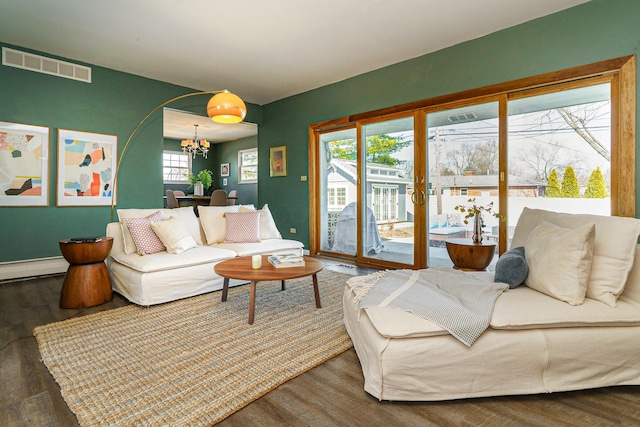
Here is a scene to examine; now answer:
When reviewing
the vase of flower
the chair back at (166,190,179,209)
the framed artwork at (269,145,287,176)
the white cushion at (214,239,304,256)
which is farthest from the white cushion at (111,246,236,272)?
the chair back at (166,190,179,209)

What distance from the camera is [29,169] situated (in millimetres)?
4098

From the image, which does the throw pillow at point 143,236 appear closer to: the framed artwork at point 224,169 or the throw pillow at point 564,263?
the throw pillow at point 564,263

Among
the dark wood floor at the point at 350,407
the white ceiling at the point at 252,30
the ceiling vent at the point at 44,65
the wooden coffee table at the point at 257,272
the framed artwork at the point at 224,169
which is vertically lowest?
the dark wood floor at the point at 350,407

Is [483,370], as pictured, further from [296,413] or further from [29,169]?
[29,169]

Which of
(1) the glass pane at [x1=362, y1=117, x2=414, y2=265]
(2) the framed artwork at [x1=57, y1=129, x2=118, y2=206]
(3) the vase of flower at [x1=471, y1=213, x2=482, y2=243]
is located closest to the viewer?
(3) the vase of flower at [x1=471, y1=213, x2=482, y2=243]

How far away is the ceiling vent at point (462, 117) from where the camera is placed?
3943mm

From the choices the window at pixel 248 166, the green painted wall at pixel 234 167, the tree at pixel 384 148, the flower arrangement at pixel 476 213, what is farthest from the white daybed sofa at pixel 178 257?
the window at pixel 248 166

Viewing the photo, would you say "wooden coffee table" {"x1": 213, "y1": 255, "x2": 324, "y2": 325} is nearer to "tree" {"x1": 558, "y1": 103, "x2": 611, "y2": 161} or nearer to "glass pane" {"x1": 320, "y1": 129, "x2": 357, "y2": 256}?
"glass pane" {"x1": 320, "y1": 129, "x2": 357, "y2": 256}

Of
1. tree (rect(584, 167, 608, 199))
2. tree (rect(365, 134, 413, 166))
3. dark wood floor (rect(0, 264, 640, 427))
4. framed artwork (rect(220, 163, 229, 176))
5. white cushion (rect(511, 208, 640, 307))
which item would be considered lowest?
dark wood floor (rect(0, 264, 640, 427))

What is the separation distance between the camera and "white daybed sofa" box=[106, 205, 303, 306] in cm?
296

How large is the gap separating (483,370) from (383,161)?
3.55 meters

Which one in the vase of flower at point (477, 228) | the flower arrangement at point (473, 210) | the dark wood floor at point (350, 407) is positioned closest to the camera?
the dark wood floor at point (350, 407)

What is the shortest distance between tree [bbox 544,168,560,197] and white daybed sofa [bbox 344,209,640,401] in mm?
1657

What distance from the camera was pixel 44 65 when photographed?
4.14 m
